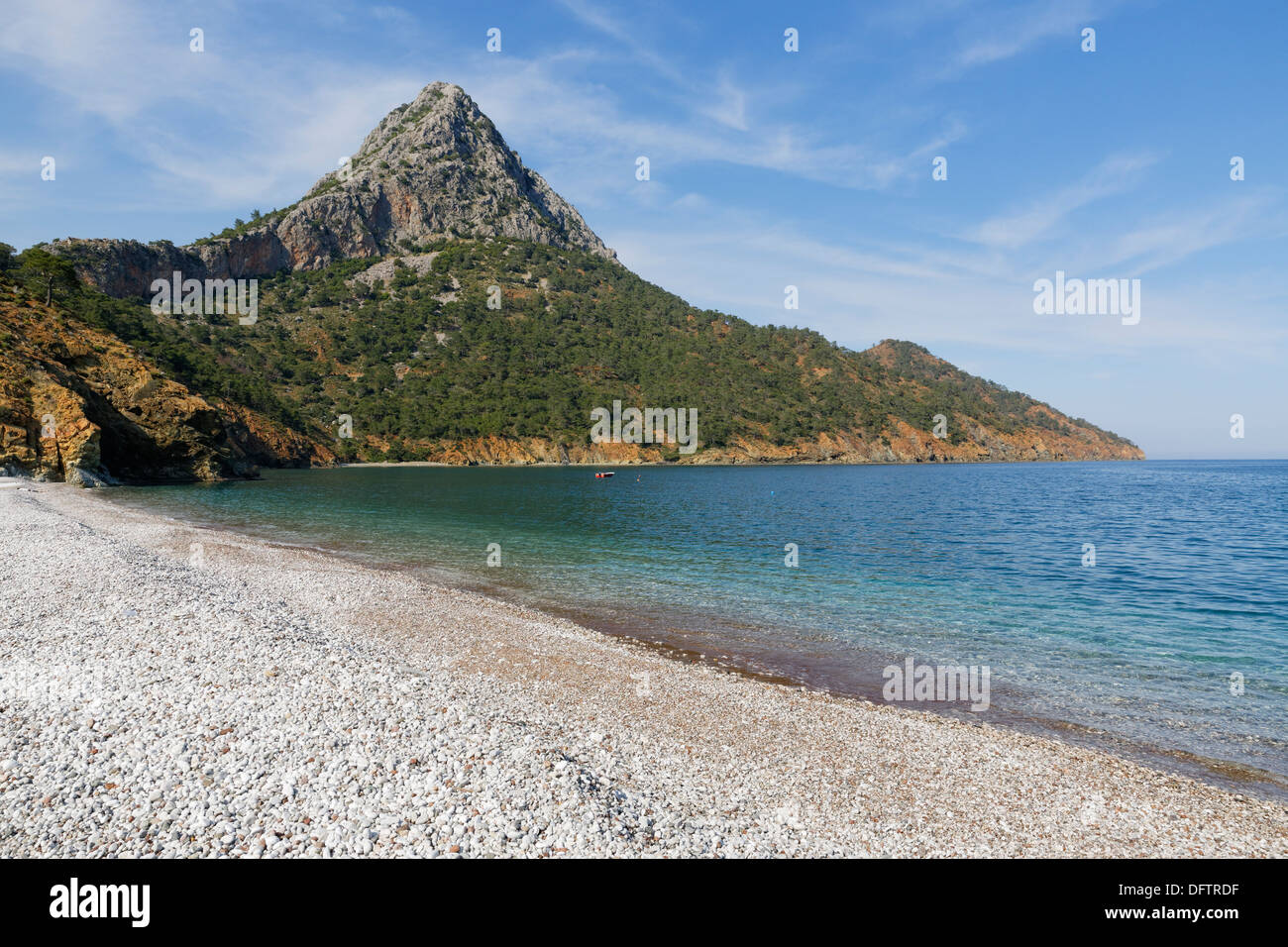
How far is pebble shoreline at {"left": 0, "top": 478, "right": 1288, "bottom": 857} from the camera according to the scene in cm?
659

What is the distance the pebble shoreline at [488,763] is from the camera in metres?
6.59

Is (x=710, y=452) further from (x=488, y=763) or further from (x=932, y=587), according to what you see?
(x=488, y=763)

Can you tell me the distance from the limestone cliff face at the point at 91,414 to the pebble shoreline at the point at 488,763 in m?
54.3

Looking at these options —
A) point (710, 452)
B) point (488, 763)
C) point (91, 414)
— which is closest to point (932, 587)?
point (488, 763)

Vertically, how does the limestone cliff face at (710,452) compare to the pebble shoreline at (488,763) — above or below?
above

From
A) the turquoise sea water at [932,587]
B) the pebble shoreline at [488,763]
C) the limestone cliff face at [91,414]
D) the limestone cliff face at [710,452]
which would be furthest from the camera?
the limestone cliff face at [710,452]

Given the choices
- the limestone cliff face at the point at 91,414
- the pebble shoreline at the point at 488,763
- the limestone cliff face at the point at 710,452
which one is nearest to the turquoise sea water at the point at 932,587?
the pebble shoreline at the point at 488,763

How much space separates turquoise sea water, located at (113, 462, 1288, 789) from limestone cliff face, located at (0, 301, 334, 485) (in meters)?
13.0

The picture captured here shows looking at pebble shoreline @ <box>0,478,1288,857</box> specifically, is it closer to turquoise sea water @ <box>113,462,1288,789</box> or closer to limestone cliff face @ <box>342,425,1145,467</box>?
turquoise sea water @ <box>113,462,1288,789</box>

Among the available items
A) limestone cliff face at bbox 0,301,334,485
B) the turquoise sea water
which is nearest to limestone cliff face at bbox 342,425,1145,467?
limestone cliff face at bbox 0,301,334,485

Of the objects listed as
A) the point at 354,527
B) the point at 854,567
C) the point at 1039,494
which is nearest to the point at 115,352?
the point at 354,527

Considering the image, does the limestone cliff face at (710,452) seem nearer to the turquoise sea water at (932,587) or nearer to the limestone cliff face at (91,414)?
the limestone cliff face at (91,414)

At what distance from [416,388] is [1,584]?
148m
